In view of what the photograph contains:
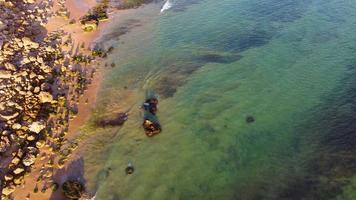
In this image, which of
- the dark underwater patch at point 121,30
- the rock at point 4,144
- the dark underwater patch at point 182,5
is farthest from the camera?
the dark underwater patch at point 182,5

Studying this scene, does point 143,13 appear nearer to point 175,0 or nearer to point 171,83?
point 175,0

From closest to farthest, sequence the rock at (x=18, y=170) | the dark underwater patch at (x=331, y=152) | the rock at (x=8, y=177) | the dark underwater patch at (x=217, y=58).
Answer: the dark underwater patch at (x=331, y=152) → the rock at (x=8, y=177) → the rock at (x=18, y=170) → the dark underwater patch at (x=217, y=58)

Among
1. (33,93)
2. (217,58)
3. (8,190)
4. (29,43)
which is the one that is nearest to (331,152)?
(217,58)

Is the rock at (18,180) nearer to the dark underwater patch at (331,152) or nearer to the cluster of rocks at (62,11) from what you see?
the dark underwater patch at (331,152)

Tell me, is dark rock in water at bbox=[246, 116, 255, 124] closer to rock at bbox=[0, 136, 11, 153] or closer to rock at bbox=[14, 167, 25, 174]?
rock at bbox=[14, 167, 25, 174]

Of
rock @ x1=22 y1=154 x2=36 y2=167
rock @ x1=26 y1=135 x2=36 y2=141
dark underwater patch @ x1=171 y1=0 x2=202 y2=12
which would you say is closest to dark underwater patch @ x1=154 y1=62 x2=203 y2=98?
rock @ x1=26 y1=135 x2=36 y2=141

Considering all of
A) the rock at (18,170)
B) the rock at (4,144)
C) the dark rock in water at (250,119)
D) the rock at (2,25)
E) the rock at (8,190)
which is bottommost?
the dark rock in water at (250,119)

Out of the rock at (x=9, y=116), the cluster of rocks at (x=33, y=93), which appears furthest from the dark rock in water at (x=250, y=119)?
the rock at (x=9, y=116)
